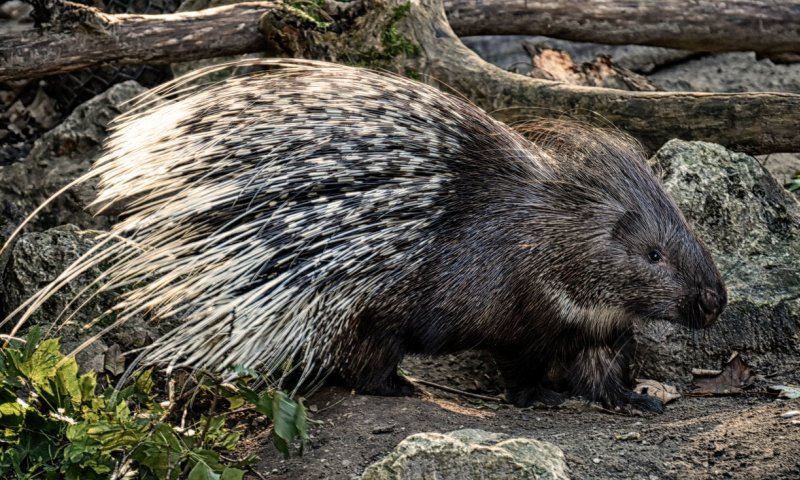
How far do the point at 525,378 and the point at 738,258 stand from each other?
1.04 meters

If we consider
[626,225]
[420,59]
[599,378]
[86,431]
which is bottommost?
[599,378]

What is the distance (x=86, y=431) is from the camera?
2811 mm

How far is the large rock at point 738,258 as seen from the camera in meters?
3.83

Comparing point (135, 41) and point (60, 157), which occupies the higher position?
point (135, 41)

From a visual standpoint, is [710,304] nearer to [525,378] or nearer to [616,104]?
[525,378]

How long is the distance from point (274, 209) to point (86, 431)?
83 centimetres

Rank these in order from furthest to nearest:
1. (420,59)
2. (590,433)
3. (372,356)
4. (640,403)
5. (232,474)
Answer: (420,59) < (640,403) < (372,356) < (590,433) < (232,474)

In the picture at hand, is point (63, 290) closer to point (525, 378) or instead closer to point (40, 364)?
point (40, 364)

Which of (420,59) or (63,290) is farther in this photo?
(420,59)

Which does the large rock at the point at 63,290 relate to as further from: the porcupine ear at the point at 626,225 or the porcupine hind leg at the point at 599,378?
the porcupine ear at the point at 626,225

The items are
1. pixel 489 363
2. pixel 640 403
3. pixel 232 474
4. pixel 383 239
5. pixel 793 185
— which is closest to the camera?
pixel 232 474

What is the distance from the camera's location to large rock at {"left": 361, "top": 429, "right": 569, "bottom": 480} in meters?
2.44

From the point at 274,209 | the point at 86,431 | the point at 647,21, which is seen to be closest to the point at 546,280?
the point at 274,209

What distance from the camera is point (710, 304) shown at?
3.46 metres
